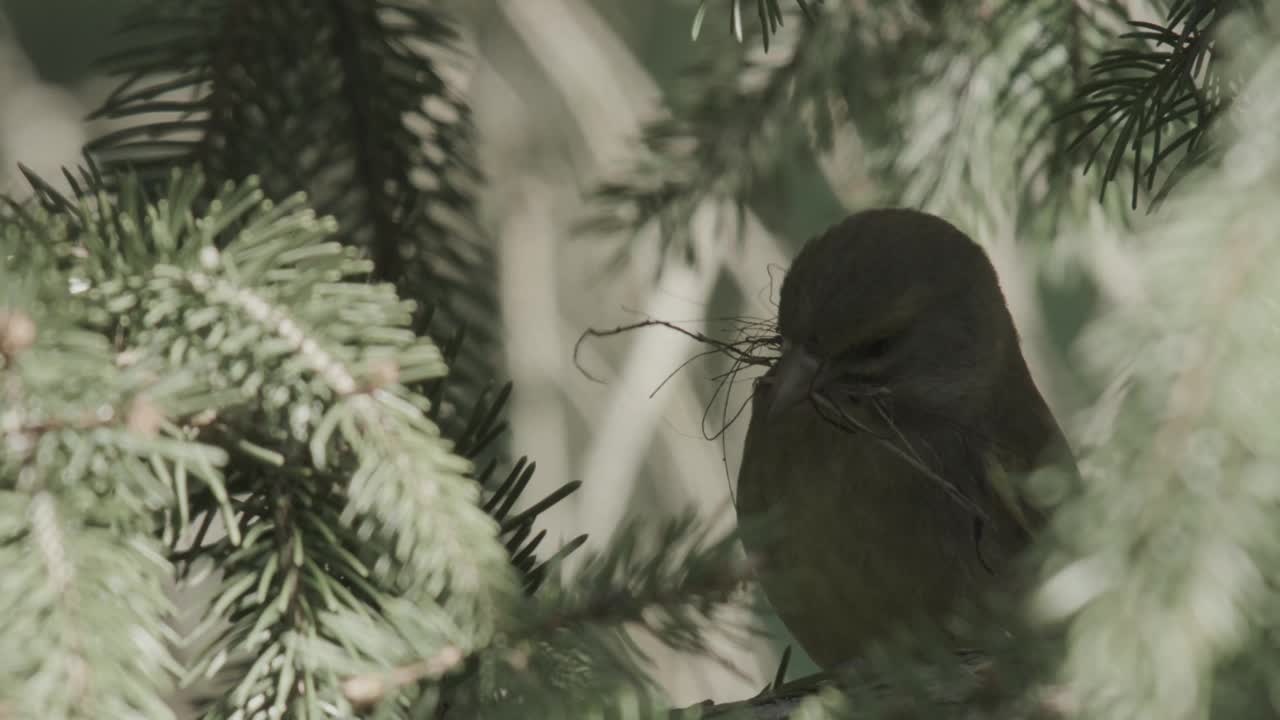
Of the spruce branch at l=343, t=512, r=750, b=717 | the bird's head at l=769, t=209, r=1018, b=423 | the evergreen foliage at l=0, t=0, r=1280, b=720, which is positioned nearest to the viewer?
the evergreen foliage at l=0, t=0, r=1280, b=720

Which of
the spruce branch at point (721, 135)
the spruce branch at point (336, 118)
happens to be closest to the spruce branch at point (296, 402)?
the spruce branch at point (336, 118)

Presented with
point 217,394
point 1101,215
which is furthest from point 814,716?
point 1101,215

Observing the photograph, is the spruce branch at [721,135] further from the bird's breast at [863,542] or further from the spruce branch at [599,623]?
the spruce branch at [599,623]

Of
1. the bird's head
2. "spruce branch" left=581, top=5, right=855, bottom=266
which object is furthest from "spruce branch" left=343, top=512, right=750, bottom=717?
"spruce branch" left=581, top=5, right=855, bottom=266

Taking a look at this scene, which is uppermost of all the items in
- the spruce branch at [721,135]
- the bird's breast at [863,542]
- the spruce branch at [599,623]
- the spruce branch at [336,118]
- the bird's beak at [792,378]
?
the spruce branch at [336,118]

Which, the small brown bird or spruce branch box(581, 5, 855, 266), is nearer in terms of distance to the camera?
the small brown bird

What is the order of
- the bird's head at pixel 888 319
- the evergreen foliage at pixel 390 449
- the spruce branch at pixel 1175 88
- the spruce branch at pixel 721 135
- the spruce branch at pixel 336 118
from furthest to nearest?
1. the spruce branch at pixel 721 135
2. the bird's head at pixel 888 319
3. the spruce branch at pixel 336 118
4. the spruce branch at pixel 1175 88
5. the evergreen foliage at pixel 390 449

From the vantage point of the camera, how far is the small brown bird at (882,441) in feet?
5.03

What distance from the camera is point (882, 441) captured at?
5.08 feet

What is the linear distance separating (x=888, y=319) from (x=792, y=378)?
19 cm

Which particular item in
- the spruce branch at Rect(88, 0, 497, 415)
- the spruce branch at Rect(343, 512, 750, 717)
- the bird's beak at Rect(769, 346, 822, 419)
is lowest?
the bird's beak at Rect(769, 346, 822, 419)

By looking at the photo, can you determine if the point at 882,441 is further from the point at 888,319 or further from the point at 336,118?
the point at 336,118

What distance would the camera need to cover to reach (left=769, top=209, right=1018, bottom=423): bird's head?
1.60m

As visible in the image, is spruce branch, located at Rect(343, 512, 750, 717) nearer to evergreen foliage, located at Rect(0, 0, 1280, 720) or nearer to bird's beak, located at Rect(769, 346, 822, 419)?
→ evergreen foliage, located at Rect(0, 0, 1280, 720)
